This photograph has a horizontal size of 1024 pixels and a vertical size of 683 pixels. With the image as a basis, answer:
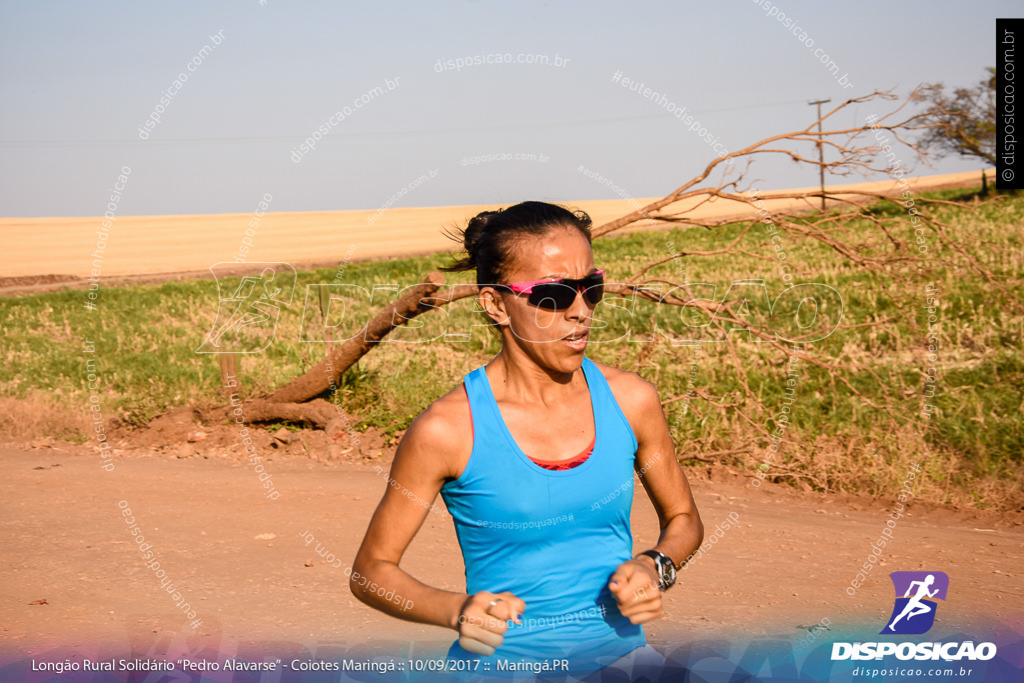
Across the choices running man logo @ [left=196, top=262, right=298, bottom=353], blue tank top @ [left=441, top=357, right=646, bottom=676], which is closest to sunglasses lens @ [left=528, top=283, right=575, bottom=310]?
blue tank top @ [left=441, top=357, right=646, bottom=676]

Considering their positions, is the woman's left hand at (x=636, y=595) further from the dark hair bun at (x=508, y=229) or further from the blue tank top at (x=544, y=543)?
the dark hair bun at (x=508, y=229)

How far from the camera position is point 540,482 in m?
2.12

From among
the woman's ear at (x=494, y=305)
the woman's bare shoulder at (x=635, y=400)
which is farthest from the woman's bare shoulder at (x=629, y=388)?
the woman's ear at (x=494, y=305)

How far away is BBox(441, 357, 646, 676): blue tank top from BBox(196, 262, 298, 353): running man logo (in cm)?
866

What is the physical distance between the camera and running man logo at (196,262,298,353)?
14.0m

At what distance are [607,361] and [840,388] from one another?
330cm

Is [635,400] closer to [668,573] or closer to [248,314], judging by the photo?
[668,573]

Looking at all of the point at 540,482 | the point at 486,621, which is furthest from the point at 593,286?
the point at 486,621

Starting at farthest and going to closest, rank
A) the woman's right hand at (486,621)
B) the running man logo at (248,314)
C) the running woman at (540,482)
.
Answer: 1. the running man logo at (248,314)
2. the running woman at (540,482)
3. the woman's right hand at (486,621)

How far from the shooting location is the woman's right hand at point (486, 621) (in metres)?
1.84

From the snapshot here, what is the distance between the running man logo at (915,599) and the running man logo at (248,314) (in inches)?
310

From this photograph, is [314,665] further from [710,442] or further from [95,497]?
[710,442]

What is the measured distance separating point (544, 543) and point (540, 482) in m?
0.16

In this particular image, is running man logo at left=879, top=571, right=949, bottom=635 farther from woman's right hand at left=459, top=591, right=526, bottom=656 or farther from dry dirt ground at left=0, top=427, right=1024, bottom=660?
woman's right hand at left=459, top=591, right=526, bottom=656
